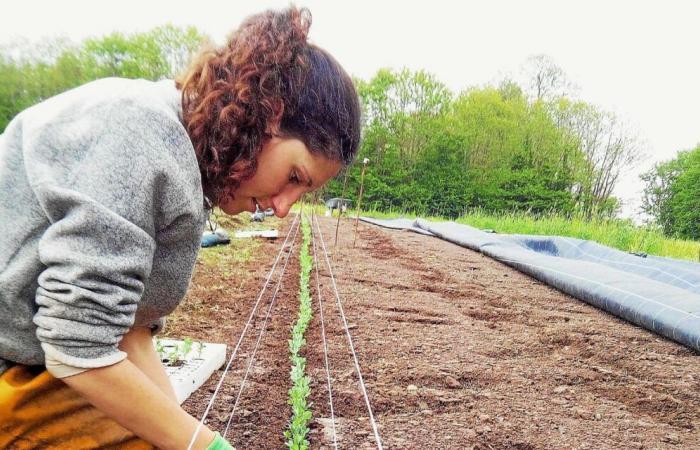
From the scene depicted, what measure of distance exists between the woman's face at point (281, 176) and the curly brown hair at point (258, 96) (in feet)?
0.06

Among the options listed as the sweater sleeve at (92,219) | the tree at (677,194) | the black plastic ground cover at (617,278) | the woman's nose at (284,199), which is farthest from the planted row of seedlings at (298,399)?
the tree at (677,194)

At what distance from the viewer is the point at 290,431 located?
1.76 m

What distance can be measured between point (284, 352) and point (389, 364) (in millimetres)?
555

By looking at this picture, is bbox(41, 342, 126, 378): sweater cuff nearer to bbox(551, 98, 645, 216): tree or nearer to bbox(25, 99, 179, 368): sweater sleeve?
bbox(25, 99, 179, 368): sweater sleeve

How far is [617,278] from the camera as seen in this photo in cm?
412

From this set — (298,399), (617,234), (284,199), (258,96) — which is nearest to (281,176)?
(284,199)

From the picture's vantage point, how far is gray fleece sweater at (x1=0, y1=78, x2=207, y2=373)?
0.69m

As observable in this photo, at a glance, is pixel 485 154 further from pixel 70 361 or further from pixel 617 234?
pixel 70 361

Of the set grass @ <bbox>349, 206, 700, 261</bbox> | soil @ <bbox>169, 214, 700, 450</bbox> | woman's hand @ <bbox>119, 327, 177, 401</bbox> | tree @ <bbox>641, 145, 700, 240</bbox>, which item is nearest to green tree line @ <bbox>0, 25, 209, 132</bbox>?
soil @ <bbox>169, 214, 700, 450</bbox>

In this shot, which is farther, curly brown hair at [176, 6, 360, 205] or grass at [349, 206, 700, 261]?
grass at [349, 206, 700, 261]

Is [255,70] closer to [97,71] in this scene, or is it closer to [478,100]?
[97,71]

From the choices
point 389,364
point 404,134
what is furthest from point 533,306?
point 404,134

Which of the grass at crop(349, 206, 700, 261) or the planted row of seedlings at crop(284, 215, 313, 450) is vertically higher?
the grass at crop(349, 206, 700, 261)

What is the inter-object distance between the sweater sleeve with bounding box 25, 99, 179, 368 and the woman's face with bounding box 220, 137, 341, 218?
226 mm
